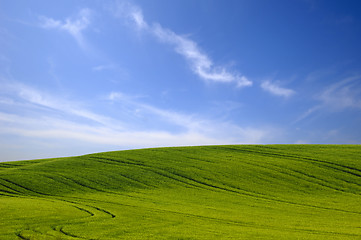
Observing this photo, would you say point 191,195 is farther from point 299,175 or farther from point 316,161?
point 316,161

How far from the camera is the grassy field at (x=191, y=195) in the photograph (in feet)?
71.2

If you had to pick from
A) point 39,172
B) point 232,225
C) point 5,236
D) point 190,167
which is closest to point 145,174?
point 190,167

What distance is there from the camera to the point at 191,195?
120ft

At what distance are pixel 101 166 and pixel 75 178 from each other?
23.2 ft

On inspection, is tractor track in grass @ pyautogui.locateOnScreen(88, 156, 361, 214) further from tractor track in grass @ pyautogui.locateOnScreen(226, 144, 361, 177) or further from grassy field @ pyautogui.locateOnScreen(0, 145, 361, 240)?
tractor track in grass @ pyautogui.locateOnScreen(226, 144, 361, 177)

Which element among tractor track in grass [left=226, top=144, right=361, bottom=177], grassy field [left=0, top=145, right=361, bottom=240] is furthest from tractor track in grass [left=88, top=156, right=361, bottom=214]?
tractor track in grass [left=226, top=144, right=361, bottom=177]

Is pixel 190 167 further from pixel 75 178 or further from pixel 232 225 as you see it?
pixel 232 225

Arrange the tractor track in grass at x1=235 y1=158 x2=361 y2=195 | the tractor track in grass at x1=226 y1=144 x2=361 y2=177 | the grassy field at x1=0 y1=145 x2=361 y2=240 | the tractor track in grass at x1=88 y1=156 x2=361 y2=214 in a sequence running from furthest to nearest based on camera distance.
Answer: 1. the tractor track in grass at x1=226 y1=144 x2=361 y2=177
2. the tractor track in grass at x1=235 y1=158 x2=361 y2=195
3. the tractor track in grass at x1=88 y1=156 x2=361 y2=214
4. the grassy field at x1=0 y1=145 x2=361 y2=240

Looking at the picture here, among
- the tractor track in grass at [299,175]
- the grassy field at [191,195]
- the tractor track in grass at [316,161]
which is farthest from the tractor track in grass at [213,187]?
the tractor track in grass at [316,161]

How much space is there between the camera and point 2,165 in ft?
203

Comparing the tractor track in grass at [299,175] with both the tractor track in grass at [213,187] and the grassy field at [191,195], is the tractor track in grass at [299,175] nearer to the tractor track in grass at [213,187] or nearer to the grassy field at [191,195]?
the grassy field at [191,195]

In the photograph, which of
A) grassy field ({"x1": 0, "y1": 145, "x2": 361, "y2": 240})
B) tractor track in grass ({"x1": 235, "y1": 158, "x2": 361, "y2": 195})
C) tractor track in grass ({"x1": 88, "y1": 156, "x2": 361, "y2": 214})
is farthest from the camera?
tractor track in grass ({"x1": 235, "y1": 158, "x2": 361, "y2": 195})

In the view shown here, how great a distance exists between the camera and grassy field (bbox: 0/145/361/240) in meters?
21.7

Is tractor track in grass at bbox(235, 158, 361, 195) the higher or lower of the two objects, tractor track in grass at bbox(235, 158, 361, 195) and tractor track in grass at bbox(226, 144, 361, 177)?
the lower
